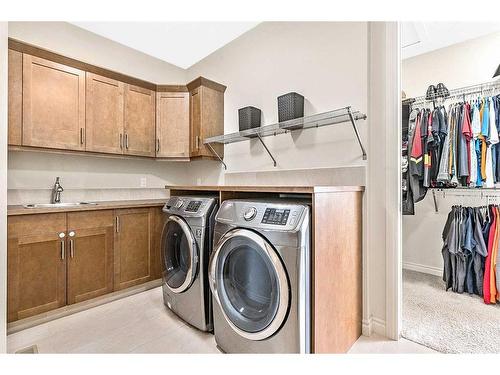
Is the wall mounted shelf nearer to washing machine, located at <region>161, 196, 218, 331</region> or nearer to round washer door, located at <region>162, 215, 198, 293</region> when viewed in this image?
washing machine, located at <region>161, 196, 218, 331</region>

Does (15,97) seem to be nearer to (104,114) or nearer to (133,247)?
(104,114)

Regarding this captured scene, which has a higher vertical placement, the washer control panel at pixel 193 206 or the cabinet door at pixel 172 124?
the cabinet door at pixel 172 124

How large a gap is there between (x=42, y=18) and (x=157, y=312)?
6.32ft

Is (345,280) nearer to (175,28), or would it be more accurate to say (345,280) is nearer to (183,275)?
(183,275)

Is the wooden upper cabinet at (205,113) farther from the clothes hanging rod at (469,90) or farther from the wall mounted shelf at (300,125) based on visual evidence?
the clothes hanging rod at (469,90)

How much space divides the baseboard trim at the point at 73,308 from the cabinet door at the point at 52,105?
4.29ft

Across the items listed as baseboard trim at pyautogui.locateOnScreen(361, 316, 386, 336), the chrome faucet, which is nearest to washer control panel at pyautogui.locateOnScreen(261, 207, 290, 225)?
baseboard trim at pyautogui.locateOnScreen(361, 316, 386, 336)

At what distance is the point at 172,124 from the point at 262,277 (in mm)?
2105

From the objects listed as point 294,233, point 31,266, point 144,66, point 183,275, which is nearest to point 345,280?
point 294,233

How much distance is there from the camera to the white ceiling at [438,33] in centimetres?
224

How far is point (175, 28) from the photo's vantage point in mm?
2434

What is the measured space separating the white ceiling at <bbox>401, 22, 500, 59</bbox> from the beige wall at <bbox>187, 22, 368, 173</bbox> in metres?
0.85

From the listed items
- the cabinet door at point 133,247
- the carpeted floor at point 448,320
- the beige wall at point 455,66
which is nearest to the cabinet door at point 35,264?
the cabinet door at point 133,247
